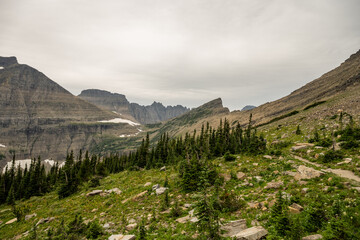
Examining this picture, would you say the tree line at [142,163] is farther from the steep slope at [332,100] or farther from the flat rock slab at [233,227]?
the steep slope at [332,100]

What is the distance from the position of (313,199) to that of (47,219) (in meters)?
31.7

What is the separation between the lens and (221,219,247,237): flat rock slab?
10.7 meters

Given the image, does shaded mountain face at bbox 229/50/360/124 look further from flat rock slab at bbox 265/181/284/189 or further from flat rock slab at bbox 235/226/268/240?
flat rock slab at bbox 235/226/268/240

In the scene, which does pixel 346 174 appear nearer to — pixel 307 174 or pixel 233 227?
pixel 307 174

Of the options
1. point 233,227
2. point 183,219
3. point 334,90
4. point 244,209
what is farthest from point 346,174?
point 334,90

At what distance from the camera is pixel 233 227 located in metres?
11.3

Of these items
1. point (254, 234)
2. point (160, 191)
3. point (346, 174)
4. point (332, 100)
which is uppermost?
point (332, 100)

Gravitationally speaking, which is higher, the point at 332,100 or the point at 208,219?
the point at 332,100

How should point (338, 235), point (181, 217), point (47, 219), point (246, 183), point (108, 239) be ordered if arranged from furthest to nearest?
1. point (47, 219)
2. point (246, 183)
3. point (181, 217)
4. point (108, 239)
5. point (338, 235)

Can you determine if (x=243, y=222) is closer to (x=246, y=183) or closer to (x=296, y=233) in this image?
(x=296, y=233)

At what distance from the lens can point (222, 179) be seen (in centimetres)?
2073

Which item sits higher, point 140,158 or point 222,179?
point 222,179

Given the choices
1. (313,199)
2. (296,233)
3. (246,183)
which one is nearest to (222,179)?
(246,183)

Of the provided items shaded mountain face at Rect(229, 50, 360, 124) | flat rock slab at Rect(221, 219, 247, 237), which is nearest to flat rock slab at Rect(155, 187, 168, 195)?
flat rock slab at Rect(221, 219, 247, 237)
